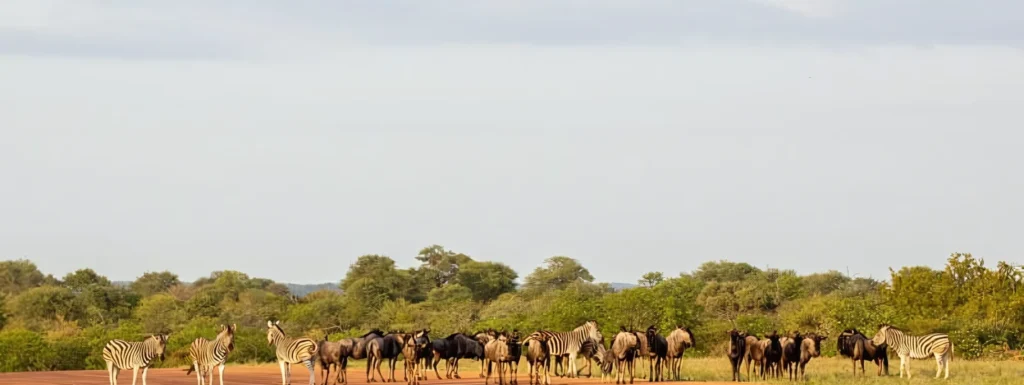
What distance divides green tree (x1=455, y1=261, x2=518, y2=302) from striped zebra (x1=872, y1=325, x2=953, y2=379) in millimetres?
51357

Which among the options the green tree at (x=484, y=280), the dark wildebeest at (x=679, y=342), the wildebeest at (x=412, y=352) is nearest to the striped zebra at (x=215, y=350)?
the wildebeest at (x=412, y=352)

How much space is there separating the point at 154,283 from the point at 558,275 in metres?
31.2

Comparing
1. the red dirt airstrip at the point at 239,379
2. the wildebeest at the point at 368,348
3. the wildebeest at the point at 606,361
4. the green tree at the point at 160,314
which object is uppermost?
the green tree at the point at 160,314

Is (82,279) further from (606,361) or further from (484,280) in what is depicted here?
(606,361)

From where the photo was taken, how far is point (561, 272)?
86.1m

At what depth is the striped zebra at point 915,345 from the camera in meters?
31.5

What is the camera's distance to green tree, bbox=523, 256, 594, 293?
276ft

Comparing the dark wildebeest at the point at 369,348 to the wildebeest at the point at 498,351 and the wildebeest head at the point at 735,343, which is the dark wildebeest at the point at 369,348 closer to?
the wildebeest at the point at 498,351

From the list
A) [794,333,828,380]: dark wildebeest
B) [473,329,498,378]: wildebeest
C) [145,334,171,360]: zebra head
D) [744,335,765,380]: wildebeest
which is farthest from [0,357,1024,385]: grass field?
[145,334,171,360]: zebra head

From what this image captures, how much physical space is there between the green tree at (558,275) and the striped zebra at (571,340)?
161ft

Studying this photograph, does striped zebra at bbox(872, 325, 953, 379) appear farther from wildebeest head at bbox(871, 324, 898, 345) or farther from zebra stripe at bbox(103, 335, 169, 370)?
zebra stripe at bbox(103, 335, 169, 370)

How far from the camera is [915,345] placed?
3200cm

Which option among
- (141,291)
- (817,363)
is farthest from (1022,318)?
(141,291)

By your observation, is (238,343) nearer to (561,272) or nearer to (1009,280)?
(1009,280)
